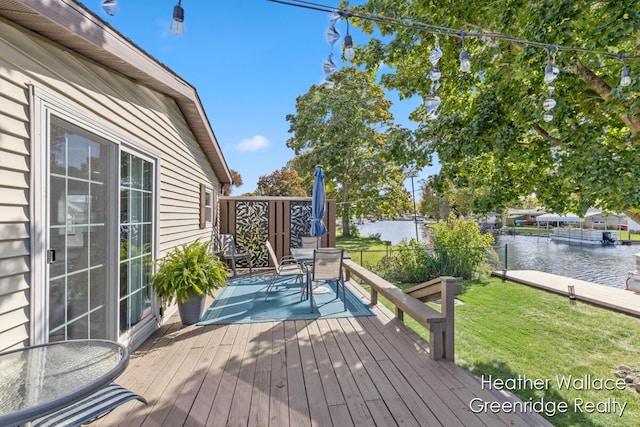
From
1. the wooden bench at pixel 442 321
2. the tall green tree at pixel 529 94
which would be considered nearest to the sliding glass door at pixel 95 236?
the tall green tree at pixel 529 94

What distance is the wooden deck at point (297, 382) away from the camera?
208cm

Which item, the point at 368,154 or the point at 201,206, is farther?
the point at 368,154

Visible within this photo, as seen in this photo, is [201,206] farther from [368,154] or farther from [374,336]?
[368,154]

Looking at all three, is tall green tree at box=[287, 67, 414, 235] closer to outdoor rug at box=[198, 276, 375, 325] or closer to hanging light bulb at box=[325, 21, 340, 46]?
outdoor rug at box=[198, 276, 375, 325]

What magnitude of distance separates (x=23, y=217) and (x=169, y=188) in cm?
253

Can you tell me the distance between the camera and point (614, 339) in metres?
4.55

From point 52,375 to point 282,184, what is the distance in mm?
22303

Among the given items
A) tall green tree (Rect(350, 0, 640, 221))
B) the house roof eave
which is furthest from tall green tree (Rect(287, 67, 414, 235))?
the house roof eave

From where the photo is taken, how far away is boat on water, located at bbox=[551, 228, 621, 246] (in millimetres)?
16922

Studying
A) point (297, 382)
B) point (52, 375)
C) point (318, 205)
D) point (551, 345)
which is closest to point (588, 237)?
point (551, 345)

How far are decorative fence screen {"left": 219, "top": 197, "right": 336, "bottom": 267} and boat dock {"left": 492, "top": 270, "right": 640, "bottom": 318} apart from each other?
5.09 meters

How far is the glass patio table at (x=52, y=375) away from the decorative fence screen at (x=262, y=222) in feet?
20.5

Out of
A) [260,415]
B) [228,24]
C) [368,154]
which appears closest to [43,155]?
[260,415]

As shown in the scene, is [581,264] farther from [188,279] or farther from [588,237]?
[188,279]
